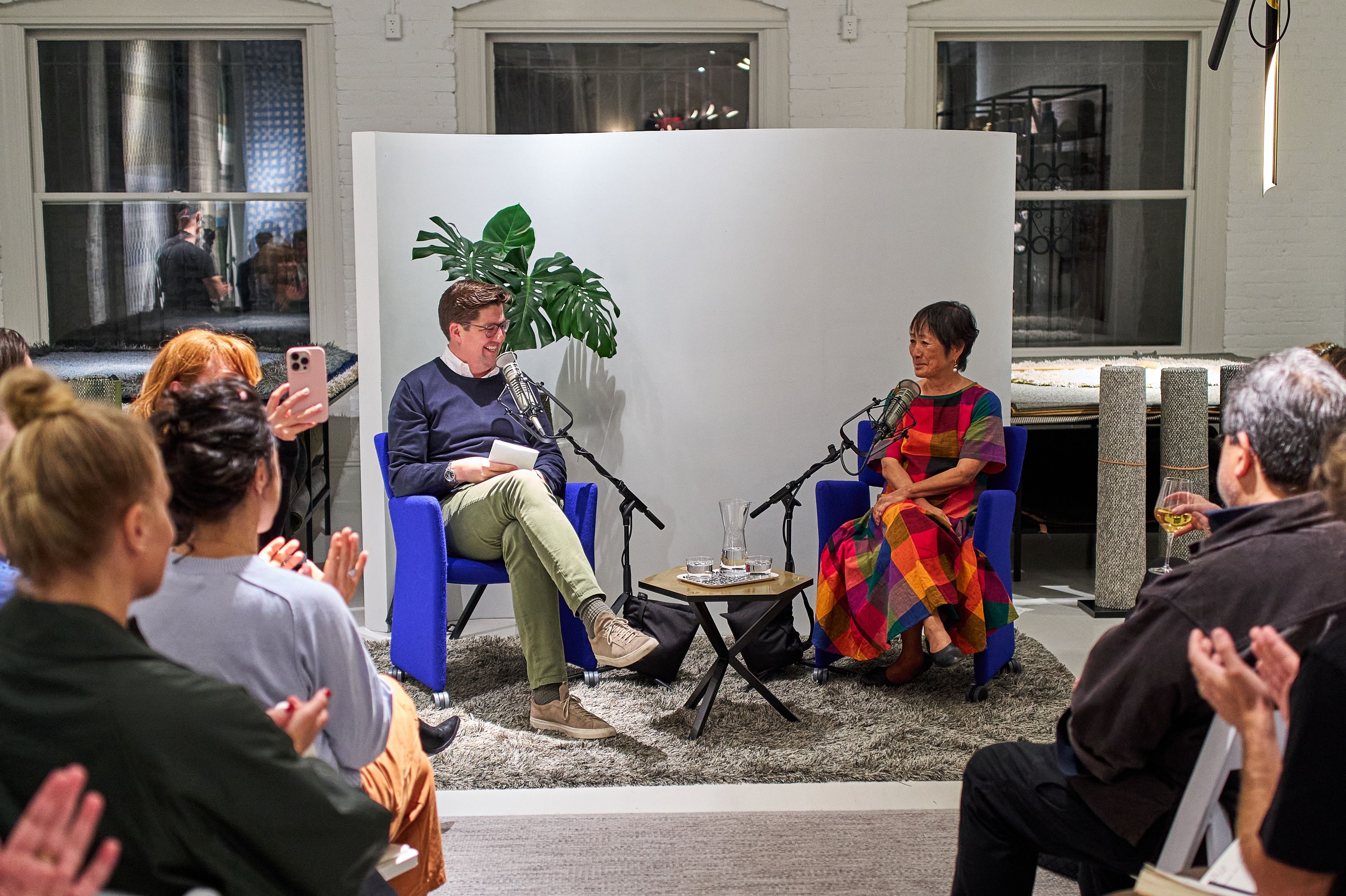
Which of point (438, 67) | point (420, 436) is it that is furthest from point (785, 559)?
point (438, 67)

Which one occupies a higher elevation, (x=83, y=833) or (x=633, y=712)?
(x=83, y=833)

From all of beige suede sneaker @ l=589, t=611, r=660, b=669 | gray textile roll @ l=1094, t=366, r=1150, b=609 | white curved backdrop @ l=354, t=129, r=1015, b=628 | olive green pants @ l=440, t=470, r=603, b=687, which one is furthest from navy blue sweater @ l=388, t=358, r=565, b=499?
gray textile roll @ l=1094, t=366, r=1150, b=609

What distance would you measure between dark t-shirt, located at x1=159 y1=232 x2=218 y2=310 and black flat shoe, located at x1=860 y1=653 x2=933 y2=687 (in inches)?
184

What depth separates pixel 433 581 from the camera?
12.0 ft

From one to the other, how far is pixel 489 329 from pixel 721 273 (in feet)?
3.37

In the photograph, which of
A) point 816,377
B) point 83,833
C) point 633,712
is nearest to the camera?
point 83,833

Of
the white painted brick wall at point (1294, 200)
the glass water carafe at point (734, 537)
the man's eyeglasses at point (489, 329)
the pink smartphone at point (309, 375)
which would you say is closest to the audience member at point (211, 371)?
the pink smartphone at point (309, 375)

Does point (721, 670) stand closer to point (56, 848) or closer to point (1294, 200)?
point (56, 848)

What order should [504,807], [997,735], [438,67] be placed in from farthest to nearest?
[438,67] → [997,735] → [504,807]

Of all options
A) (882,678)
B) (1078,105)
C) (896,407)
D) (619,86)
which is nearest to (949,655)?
(882,678)

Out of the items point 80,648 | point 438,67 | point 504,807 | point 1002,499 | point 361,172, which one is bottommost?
point 504,807

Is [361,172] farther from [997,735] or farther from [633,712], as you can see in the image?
[997,735]

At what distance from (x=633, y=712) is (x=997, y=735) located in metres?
1.10

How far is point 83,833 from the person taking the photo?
103 cm
